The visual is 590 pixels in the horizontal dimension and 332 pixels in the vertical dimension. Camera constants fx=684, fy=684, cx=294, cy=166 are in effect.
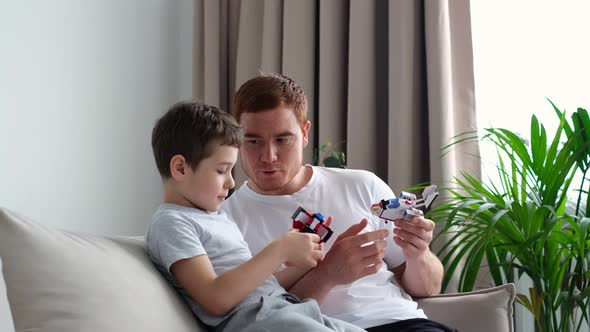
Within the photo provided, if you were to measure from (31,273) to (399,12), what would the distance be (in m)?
1.99

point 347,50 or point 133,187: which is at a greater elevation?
point 347,50

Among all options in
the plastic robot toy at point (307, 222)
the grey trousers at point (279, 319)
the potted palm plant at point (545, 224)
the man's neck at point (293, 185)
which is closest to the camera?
the grey trousers at point (279, 319)

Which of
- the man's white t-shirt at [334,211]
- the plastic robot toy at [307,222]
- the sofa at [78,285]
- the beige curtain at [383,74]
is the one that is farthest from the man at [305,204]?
the beige curtain at [383,74]

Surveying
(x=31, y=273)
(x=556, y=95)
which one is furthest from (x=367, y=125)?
(x=31, y=273)

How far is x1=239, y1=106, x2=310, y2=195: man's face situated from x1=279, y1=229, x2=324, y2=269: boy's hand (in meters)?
0.40

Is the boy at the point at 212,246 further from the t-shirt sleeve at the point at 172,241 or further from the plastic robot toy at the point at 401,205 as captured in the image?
the plastic robot toy at the point at 401,205

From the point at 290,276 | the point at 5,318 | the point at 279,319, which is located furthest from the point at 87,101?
the point at 279,319

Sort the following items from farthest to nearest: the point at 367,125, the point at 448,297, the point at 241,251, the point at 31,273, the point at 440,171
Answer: the point at 367,125, the point at 440,171, the point at 448,297, the point at 241,251, the point at 31,273

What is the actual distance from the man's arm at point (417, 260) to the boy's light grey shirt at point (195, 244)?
0.36 metres

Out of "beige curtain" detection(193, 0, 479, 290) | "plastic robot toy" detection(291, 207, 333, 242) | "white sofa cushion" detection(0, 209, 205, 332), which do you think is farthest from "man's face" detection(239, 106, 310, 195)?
"beige curtain" detection(193, 0, 479, 290)

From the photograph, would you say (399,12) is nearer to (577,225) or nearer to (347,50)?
(347,50)

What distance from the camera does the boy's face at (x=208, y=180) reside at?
1.34 m

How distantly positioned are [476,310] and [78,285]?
39.1 inches

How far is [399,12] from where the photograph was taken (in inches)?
106
